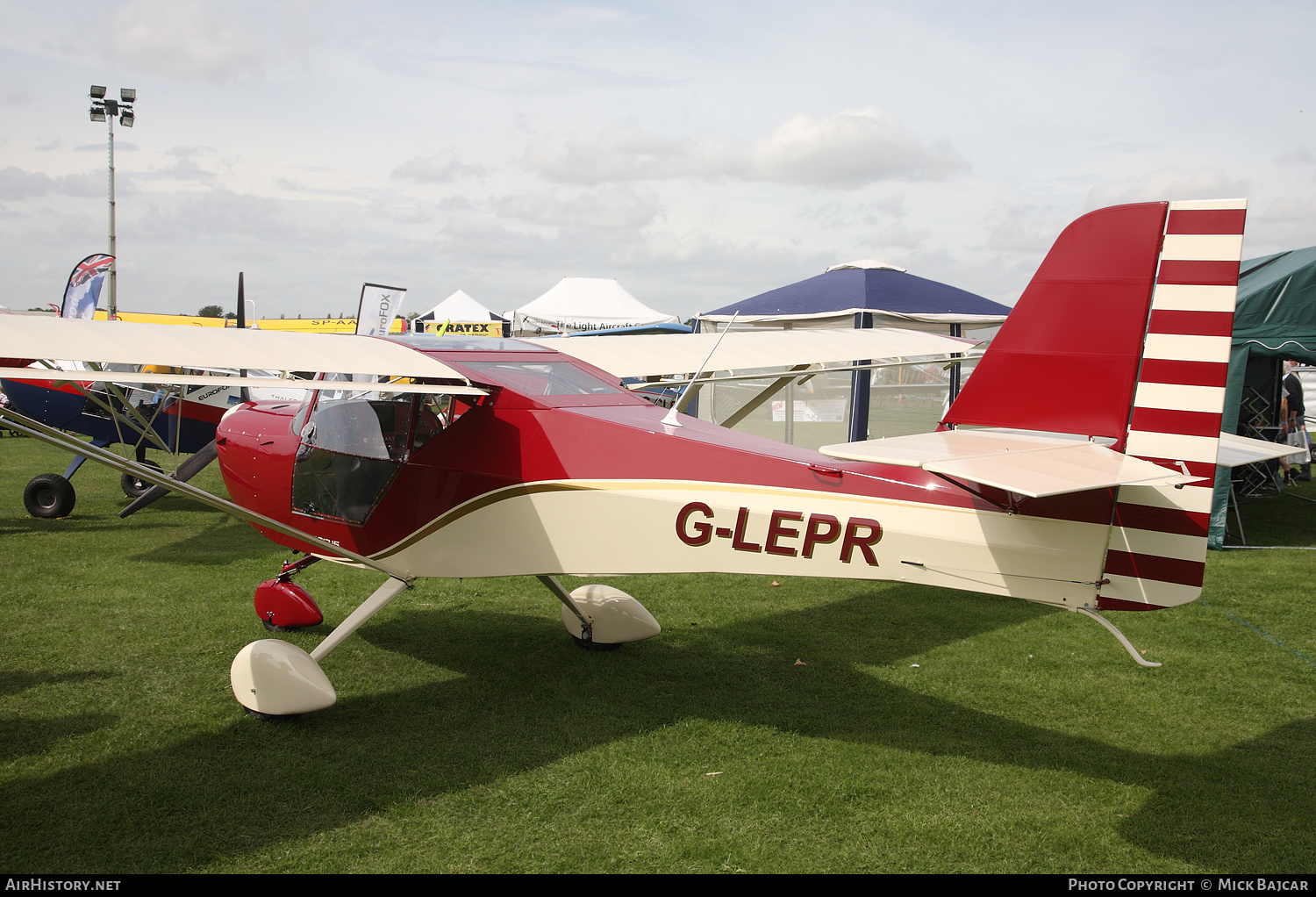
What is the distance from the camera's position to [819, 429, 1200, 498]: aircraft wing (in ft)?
8.86

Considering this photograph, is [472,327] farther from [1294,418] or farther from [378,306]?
[1294,418]

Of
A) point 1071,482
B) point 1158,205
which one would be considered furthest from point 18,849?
point 1158,205

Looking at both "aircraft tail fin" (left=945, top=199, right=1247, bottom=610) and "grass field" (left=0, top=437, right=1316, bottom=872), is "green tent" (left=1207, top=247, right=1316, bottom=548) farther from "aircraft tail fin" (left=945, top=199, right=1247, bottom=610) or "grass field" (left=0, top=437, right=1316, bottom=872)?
"aircraft tail fin" (left=945, top=199, right=1247, bottom=610)

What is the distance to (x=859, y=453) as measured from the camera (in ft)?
9.55

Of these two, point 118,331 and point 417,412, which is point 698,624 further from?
point 118,331

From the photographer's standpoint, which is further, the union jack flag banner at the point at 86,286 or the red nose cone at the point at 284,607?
the union jack flag banner at the point at 86,286

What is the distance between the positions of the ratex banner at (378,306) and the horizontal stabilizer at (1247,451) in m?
12.5

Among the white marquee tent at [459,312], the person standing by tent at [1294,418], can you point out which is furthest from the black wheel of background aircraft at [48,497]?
the white marquee tent at [459,312]

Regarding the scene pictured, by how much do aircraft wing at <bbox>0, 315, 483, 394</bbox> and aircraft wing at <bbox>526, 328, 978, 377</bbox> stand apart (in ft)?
4.01

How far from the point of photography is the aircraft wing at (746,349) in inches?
207

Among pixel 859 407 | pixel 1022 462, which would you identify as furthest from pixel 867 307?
pixel 1022 462

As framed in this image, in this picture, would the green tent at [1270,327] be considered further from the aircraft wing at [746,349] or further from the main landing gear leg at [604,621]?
the main landing gear leg at [604,621]

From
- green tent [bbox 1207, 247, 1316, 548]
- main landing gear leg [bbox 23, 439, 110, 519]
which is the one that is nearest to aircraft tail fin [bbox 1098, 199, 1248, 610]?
green tent [bbox 1207, 247, 1316, 548]

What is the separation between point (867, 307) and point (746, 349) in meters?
6.55
